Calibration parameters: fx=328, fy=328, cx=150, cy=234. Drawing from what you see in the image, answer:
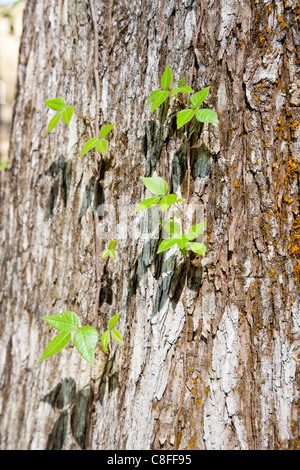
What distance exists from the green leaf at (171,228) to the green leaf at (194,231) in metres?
0.04

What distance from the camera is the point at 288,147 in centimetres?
95

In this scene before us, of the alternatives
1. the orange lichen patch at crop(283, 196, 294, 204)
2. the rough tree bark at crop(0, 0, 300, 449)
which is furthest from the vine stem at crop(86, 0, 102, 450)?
the orange lichen patch at crop(283, 196, 294, 204)

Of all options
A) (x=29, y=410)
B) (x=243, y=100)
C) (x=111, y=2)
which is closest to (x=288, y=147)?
(x=243, y=100)

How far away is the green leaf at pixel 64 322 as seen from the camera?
1001 millimetres

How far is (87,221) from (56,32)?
2.69 feet

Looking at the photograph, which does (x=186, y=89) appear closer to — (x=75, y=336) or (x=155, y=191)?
(x=155, y=191)

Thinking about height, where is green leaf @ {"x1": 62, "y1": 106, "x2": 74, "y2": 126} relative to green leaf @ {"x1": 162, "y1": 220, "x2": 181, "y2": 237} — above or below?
above

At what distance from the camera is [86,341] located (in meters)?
0.97

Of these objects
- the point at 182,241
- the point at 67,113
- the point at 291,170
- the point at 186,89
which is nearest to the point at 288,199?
the point at 291,170

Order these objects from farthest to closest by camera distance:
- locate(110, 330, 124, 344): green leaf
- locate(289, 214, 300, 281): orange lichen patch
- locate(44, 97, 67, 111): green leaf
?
1. locate(44, 97, 67, 111): green leaf
2. locate(110, 330, 124, 344): green leaf
3. locate(289, 214, 300, 281): orange lichen patch

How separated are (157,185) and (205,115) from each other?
0.81 feet

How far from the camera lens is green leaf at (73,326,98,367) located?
3.12ft

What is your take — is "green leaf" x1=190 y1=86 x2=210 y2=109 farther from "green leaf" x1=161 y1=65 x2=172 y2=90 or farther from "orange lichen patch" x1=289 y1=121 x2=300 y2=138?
"orange lichen patch" x1=289 y1=121 x2=300 y2=138

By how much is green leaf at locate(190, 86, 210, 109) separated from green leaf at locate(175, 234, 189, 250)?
1.29ft
